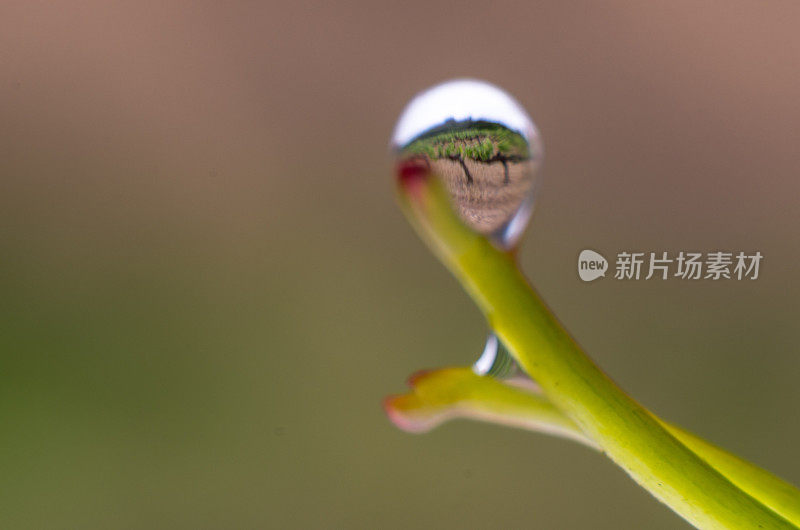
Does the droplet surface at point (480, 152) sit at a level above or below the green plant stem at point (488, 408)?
above

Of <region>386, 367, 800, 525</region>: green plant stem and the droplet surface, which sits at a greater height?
the droplet surface

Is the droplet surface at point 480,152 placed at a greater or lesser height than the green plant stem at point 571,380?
greater
